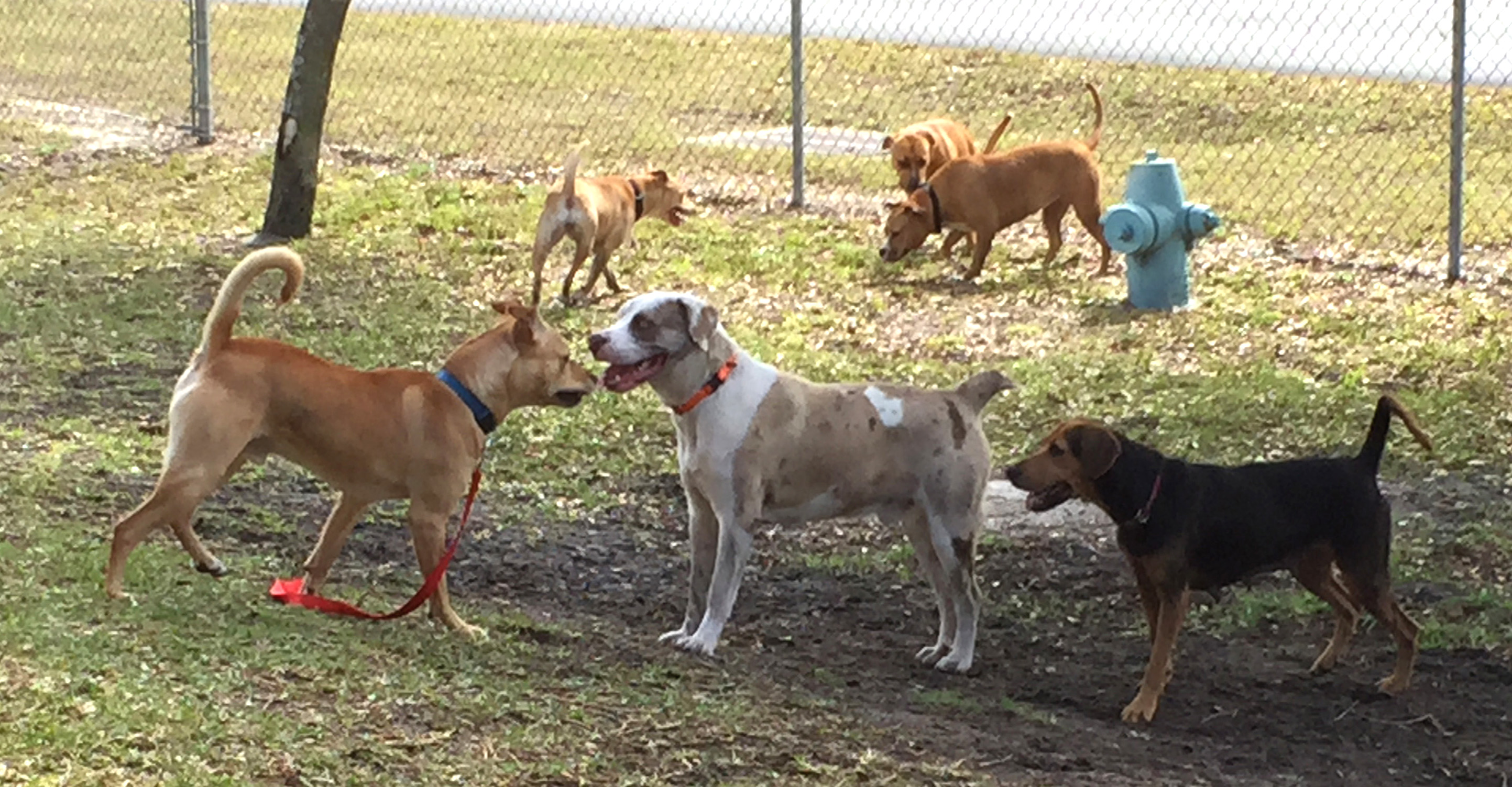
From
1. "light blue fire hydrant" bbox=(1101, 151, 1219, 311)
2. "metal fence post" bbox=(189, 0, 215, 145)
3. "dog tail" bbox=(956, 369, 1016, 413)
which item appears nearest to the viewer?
"dog tail" bbox=(956, 369, 1016, 413)

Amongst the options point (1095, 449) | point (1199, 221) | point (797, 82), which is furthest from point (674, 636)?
point (797, 82)

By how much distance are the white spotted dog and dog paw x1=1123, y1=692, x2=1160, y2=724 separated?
62cm

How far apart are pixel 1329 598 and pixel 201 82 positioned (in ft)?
37.7

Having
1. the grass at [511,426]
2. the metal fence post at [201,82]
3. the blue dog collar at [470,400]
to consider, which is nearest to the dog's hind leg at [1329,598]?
the grass at [511,426]

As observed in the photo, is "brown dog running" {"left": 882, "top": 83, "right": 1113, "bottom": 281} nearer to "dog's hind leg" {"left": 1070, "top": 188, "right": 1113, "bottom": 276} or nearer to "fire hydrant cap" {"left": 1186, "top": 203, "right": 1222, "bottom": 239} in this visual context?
"dog's hind leg" {"left": 1070, "top": 188, "right": 1113, "bottom": 276}

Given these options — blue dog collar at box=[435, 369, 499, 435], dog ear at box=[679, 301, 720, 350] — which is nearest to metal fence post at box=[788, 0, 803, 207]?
dog ear at box=[679, 301, 720, 350]

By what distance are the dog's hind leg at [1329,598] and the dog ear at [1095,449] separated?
779mm

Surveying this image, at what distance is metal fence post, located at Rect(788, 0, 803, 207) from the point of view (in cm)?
1415

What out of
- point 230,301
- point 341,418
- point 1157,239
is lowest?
point 1157,239

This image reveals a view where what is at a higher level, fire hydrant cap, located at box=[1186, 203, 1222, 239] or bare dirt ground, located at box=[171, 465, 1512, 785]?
fire hydrant cap, located at box=[1186, 203, 1222, 239]

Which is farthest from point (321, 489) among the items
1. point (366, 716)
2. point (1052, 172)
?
point (1052, 172)

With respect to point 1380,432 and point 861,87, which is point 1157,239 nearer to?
point 1380,432

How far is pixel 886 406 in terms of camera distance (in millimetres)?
6562

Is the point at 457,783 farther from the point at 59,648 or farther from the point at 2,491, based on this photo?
the point at 2,491
